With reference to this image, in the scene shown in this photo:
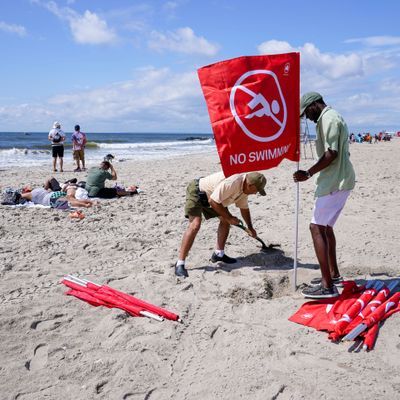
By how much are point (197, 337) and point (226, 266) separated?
1696mm

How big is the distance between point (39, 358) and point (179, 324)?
1.09 metres

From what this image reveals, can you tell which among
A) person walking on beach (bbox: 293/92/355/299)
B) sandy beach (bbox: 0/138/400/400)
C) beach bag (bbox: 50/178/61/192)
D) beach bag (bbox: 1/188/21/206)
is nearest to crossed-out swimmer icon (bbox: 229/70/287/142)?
person walking on beach (bbox: 293/92/355/299)

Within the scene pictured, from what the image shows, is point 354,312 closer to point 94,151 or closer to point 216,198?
point 216,198

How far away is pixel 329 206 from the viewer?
3.95 m

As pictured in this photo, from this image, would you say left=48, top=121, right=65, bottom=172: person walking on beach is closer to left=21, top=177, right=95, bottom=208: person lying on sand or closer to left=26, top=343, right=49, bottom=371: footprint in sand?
left=21, top=177, right=95, bottom=208: person lying on sand

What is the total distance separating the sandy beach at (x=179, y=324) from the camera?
2.83 meters

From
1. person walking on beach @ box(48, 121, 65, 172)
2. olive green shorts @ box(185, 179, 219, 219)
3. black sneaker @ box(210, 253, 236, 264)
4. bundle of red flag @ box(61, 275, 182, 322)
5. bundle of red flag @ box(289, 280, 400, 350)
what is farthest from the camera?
person walking on beach @ box(48, 121, 65, 172)

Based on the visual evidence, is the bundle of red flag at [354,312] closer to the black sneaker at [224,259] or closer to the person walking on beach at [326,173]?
the person walking on beach at [326,173]

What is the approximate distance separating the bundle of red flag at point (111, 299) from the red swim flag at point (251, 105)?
54.0 inches

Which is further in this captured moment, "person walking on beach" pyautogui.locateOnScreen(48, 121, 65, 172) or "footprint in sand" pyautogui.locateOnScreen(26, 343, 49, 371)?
"person walking on beach" pyautogui.locateOnScreen(48, 121, 65, 172)

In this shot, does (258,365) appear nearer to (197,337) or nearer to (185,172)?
(197,337)

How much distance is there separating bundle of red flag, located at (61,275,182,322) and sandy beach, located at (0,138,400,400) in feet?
0.28

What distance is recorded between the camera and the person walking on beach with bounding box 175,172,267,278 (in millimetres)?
4547

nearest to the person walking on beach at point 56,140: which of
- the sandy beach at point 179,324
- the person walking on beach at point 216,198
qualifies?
the sandy beach at point 179,324
